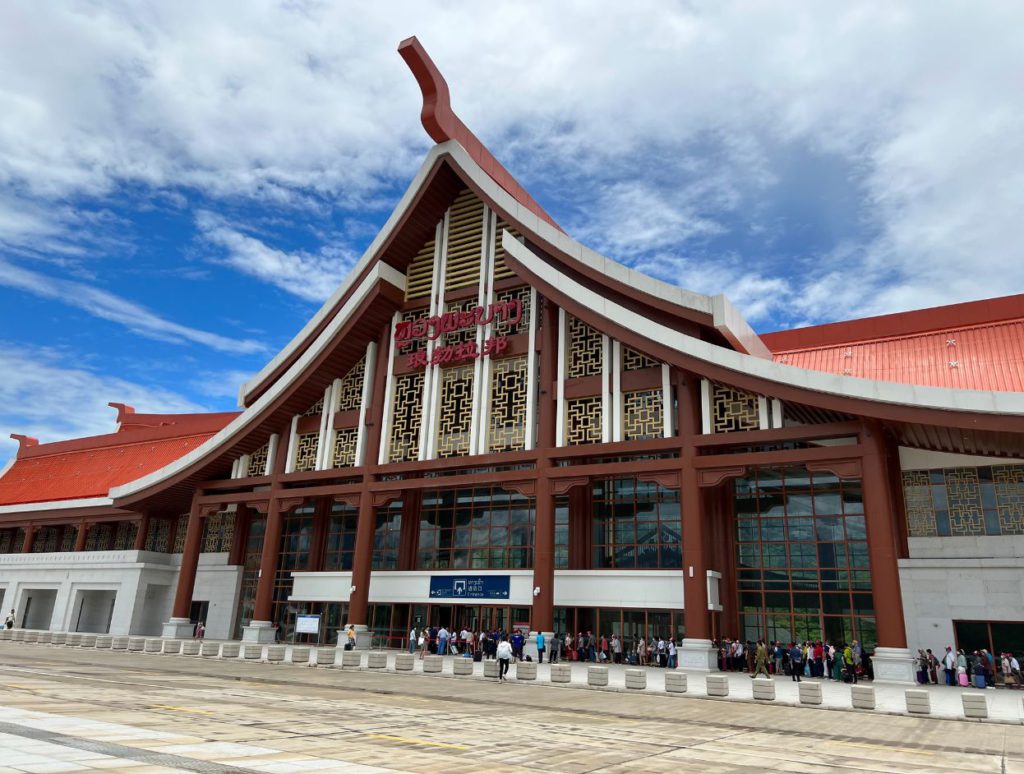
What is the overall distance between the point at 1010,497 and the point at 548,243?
1916cm

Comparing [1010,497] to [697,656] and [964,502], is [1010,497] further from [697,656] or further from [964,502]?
[697,656]

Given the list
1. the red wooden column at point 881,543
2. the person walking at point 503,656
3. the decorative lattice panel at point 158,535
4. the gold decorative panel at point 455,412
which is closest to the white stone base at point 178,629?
the decorative lattice panel at point 158,535

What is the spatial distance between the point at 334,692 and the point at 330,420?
64.5 feet

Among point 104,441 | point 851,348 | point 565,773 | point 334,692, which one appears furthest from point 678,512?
point 104,441

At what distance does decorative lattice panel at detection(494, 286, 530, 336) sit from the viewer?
33250 mm

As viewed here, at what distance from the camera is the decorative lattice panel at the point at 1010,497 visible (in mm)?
25094

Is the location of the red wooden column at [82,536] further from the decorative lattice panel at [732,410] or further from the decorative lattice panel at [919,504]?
the decorative lattice panel at [919,504]

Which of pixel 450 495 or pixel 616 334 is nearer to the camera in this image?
pixel 616 334

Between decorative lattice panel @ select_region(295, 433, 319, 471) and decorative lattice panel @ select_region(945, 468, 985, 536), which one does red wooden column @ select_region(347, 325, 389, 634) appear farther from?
decorative lattice panel @ select_region(945, 468, 985, 536)

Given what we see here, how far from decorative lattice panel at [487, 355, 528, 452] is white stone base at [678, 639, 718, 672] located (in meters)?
10.1

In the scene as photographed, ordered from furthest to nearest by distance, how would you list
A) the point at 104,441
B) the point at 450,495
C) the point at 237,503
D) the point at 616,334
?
the point at 104,441 → the point at 237,503 → the point at 450,495 → the point at 616,334

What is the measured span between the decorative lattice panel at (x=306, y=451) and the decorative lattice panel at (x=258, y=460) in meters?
1.86

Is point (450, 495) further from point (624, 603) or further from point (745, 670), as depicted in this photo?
point (745, 670)

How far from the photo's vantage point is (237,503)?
3822 centimetres
